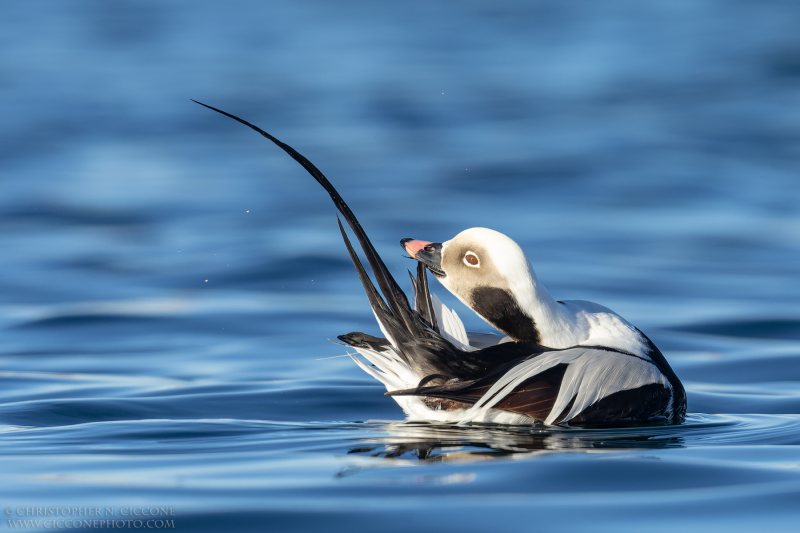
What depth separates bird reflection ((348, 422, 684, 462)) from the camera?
10.3 ft

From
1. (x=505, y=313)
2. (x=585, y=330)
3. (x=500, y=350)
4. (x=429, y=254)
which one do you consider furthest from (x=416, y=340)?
(x=585, y=330)

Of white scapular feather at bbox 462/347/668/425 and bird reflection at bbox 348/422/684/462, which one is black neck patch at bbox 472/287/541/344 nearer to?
white scapular feather at bbox 462/347/668/425

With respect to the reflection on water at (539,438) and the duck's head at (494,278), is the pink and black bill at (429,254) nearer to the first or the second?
the duck's head at (494,278)

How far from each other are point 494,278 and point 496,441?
668 millimetres

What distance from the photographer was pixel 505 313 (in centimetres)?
380

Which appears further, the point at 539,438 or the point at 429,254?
the point at 429,254

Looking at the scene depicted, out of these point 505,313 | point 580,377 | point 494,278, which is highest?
point 494,278

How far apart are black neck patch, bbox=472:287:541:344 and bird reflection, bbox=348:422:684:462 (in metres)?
0.39

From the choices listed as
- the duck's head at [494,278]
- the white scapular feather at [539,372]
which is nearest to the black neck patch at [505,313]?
the duck's head at [494,278]

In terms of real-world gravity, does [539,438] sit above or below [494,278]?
below

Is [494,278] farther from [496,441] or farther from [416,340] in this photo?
[496,441]

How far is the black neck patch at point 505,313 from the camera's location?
3.76 m

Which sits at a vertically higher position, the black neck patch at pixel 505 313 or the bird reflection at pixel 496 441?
the black neck patch at pixel 505 313

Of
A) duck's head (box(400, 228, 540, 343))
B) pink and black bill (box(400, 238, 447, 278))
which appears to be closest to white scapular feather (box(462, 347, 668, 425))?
Result: duck's head (box(400, 228, 540, 343))
